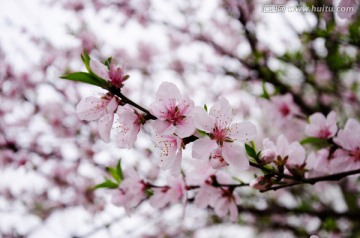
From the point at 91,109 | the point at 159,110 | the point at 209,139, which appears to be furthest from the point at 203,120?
the point at 91,109

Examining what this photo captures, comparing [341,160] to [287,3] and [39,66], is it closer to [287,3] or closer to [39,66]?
[287,3]

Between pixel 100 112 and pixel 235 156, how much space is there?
606 millimetres

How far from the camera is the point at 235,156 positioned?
1.29 metres

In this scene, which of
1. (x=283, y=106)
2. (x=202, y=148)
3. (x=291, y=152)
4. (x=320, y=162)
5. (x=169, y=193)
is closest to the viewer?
(x=202, y=148)

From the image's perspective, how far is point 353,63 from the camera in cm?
362

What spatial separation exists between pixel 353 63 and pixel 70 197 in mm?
3827

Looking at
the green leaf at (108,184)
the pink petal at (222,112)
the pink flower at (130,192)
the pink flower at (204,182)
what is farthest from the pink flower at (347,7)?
the green leaf at (108,184)

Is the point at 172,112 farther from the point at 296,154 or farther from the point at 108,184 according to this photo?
the point at 108,184

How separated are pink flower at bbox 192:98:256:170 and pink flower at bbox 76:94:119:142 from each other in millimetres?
369

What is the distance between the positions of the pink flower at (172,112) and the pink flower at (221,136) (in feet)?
0.18

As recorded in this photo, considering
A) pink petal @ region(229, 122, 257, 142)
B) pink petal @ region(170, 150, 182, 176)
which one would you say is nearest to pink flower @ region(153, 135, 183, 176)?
pink petal @ region(170, 150, 182, 176)

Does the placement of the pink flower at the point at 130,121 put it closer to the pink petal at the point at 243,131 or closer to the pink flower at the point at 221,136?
the pink flower at the point at 221,136

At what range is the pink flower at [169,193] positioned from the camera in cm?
178

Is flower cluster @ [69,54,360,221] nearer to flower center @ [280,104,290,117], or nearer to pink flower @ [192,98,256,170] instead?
pink flower @ [192,98,256,170]
